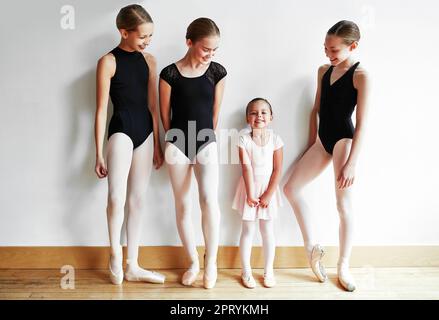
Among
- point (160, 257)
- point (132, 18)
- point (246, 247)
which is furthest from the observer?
point (160, 257)

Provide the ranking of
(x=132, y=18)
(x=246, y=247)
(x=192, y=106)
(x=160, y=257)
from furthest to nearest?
(x=160, y=257) → (x=246, y=247) → (x=192, y=106) → (x=132, y=18)

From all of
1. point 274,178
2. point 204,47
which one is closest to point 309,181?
point 274,178

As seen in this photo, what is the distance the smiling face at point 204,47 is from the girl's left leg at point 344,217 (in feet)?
2.28

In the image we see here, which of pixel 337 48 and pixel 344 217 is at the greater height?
pixel 337 48

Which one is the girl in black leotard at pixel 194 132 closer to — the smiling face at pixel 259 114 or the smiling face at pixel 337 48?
the smiling face at pixel 259 114

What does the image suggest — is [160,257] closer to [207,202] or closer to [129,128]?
[207,202]

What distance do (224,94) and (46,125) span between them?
89 cm

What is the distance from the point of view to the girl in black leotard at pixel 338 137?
5.49 ft

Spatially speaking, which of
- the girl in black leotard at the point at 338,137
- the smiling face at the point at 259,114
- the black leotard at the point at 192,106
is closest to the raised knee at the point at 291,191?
the girl in black leotard at the point at 338,137

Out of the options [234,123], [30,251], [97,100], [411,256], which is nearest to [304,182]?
[234,123]

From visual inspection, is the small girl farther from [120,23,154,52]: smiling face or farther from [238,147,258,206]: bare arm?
[120,23,154,52]: smiling face

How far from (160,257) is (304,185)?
809 mm

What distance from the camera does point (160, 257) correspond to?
1.96 m

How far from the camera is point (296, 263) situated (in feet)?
6.54
